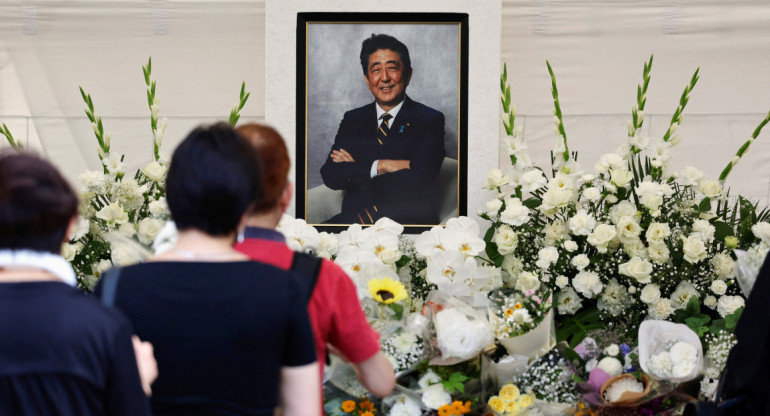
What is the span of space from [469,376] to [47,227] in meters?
1.46

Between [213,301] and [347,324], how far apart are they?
1.12ft

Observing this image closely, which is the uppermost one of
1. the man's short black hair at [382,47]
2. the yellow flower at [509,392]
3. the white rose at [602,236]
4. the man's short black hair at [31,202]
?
the man's short black hair at [382,47]

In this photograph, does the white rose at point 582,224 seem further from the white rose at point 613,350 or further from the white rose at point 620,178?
the white rose at point 613,350

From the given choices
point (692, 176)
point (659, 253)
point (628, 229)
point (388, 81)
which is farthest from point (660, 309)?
point (388, 81)

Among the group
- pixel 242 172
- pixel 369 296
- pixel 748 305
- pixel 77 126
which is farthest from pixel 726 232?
pixel 77 126

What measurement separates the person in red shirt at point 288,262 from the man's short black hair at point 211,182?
0.11 meters

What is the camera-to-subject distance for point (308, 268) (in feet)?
4.61

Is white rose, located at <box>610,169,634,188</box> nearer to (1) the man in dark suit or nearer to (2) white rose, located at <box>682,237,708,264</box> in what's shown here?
(2) white rose, located at <box>682,237,708,264</box>

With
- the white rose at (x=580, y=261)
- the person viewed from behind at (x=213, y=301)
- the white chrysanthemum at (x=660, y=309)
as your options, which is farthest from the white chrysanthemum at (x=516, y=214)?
the person viewed from behind at (x=213, y=301)

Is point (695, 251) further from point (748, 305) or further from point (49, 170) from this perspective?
point (49, 170)

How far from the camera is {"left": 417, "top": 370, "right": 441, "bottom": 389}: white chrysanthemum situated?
225cm

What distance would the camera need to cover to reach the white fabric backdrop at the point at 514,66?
4.36 m

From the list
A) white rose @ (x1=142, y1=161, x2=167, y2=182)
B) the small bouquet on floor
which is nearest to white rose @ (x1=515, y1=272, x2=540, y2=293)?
the small bouquet on floor

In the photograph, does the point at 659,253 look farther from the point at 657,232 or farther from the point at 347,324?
the point at 347,324
